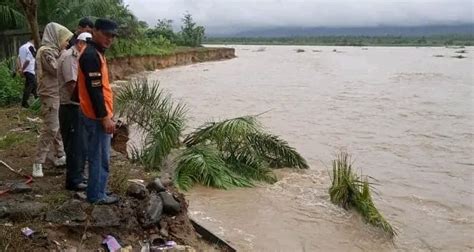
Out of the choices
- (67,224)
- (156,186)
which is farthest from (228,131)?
(67,224)

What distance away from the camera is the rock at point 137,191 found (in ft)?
17.2

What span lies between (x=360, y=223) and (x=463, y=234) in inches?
59.2

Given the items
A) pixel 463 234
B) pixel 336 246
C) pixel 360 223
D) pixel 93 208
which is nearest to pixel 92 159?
pixel 93 208

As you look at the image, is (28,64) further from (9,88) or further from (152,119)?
(152,119)

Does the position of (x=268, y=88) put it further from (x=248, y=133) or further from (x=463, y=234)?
(x=463, y=234)

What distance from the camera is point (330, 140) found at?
44.9 ft

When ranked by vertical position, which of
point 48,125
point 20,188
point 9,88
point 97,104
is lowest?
point 20,188

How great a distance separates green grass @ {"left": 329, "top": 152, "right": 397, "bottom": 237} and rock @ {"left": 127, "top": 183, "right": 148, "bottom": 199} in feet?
11.0

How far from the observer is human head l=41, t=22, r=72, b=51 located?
5480 millimetres

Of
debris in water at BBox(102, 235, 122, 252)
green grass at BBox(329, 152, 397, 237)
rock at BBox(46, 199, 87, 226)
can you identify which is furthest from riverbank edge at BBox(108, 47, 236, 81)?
debris in water at BBox(102, 235, 122, 252)

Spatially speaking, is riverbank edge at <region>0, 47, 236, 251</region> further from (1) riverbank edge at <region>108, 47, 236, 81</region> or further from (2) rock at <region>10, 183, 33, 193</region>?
(1) riverbank edge at <region>108, 47, 236, 81</region>

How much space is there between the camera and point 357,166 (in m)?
11.0

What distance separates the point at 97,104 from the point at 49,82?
5.07ft

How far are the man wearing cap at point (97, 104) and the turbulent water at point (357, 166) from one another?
1950mm
